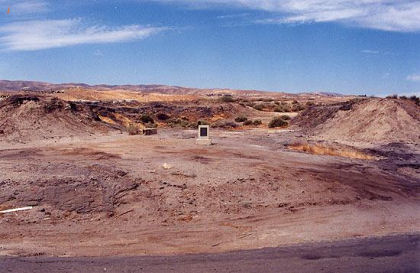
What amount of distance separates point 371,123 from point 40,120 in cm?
2454

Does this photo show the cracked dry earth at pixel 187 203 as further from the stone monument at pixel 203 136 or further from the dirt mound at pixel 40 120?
the dirt mound at pixel 40 120

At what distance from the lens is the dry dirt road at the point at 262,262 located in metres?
10.2

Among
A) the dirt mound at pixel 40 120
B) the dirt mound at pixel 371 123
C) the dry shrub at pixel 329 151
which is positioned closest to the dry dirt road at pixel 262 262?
the dry shrub at pixel 329 151

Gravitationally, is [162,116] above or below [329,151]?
above

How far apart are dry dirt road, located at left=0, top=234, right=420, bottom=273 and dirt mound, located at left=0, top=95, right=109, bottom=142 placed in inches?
805

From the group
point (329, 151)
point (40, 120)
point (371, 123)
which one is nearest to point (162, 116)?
point (40, 120)

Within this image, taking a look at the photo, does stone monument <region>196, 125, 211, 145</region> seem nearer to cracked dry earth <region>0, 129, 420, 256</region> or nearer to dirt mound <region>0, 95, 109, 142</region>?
cracked dry earth <region>0, 129, 420, 256</region>

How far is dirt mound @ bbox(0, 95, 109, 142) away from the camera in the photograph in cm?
3072

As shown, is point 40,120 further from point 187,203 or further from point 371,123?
point 371,123

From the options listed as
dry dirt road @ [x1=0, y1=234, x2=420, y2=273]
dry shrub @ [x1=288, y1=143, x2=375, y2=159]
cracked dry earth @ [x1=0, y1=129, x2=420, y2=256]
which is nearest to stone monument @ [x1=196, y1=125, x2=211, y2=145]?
dry shrub @ [x1=288, y1=143, x2=375, y2=159]

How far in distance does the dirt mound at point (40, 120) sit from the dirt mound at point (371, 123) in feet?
59.9

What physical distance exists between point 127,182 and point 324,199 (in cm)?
690

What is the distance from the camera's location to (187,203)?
1534cm

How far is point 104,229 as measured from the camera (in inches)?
524
